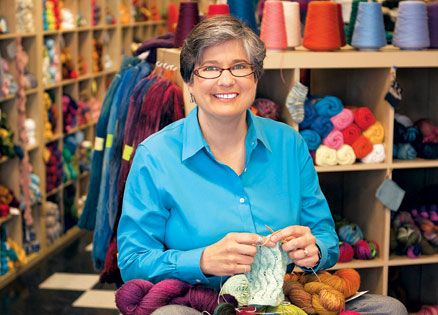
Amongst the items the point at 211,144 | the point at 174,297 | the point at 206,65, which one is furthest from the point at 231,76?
the point at 174,297

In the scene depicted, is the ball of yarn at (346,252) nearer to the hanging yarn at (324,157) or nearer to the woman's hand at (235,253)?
the hanging yarn at (324,157)

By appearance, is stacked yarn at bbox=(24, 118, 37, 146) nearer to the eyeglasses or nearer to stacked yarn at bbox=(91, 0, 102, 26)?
stacked yarn at bbox=(91, 0, 102, 26)

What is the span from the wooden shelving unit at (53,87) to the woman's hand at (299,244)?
2.86m

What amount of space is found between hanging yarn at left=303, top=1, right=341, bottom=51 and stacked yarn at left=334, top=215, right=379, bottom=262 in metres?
0.75

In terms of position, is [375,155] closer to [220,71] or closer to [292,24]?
[292,24]

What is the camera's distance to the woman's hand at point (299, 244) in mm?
2170

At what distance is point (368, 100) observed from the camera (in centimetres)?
354

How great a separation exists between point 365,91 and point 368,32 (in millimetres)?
279

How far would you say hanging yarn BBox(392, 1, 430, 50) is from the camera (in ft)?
11.2

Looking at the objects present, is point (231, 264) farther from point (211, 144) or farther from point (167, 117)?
point (167, 117)

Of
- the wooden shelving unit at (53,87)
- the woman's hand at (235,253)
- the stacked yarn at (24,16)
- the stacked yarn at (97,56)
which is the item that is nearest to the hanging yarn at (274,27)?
the woman's hand at (235,253)

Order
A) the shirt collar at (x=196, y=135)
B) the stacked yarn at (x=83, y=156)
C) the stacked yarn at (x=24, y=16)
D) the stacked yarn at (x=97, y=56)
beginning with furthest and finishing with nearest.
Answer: the stacked yarn at (x=97, y=56) < the stacked yarn at (x=83, y=156) < the stacked yarn at (x=24, y=16) < the shirt collar at (x=196, y=135)

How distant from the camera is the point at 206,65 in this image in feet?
7.54

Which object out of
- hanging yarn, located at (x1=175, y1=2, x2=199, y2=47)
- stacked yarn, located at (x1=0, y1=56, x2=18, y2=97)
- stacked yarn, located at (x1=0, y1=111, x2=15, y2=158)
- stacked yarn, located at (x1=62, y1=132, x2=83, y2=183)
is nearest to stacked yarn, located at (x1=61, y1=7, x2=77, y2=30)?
stacked yarn, located at (x1=62, y1=132, x2=83, y2=183)
